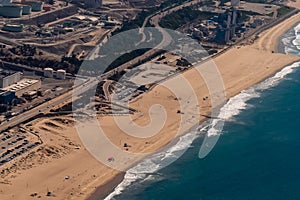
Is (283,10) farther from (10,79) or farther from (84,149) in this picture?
(84,149)

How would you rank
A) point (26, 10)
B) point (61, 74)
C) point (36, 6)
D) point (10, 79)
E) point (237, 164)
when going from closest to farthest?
point (237, 164), point (10, 79), point (61, 74), point (26, 10), point (36, 6)

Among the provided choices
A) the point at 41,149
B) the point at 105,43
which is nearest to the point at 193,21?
the point at 105,43

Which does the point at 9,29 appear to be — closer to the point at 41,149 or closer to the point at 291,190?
the point at 41,149

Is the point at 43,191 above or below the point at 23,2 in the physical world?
below

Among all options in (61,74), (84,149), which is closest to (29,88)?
(61,74)

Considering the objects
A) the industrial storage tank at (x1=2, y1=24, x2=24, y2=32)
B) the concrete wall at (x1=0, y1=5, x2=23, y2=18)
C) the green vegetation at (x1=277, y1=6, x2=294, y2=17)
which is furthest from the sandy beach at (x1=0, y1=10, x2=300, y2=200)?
the green vegetation at (x1=277, y1=6, x2=294, y2=17)

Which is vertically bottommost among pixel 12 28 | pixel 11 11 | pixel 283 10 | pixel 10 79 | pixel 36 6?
pixel 10 79

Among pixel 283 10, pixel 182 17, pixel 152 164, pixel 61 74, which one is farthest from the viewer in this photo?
pixel 283 10
